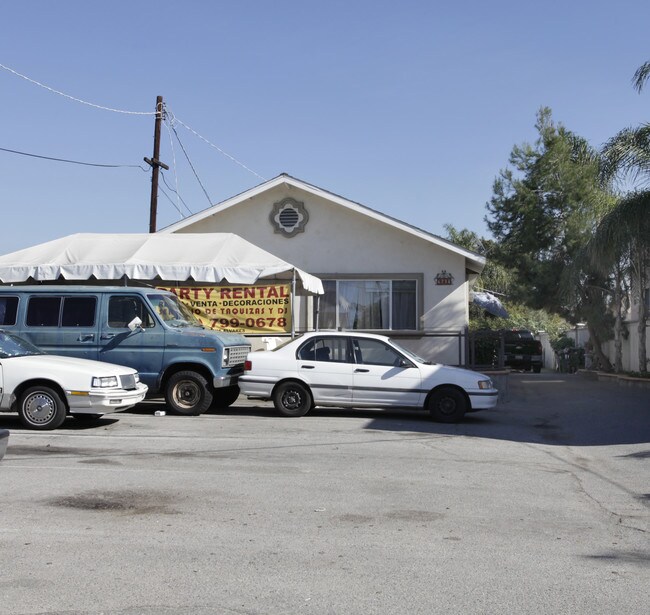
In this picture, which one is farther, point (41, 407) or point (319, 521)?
point (41, 407)

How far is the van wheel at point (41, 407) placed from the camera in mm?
11555

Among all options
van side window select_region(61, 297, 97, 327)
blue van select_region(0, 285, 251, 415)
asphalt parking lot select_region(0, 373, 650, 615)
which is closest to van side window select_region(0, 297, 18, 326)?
blue van select_region(0, 285, 251, 415)

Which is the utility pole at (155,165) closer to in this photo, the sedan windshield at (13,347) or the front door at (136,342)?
the front door at (136,342)

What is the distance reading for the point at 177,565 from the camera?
5578mm

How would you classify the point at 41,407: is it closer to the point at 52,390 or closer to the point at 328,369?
the point at 52,390

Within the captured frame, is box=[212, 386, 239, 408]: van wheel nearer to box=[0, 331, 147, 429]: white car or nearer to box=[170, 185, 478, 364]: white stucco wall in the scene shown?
box=[0, 331, 147, 429]: white car

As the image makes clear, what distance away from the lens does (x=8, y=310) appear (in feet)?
46.1

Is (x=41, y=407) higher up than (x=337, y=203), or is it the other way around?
(x=337, y=203)

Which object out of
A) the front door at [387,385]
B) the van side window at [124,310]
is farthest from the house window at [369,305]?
the van side window at [124,310]

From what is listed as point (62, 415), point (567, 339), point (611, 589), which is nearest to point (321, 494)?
point (611, 589)

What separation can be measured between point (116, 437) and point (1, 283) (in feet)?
26.0

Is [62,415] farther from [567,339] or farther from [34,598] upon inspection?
[567,339]

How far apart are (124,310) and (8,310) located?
2.05 meters

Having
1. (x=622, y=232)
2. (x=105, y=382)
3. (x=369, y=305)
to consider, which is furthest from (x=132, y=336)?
(x=622, y=232)
